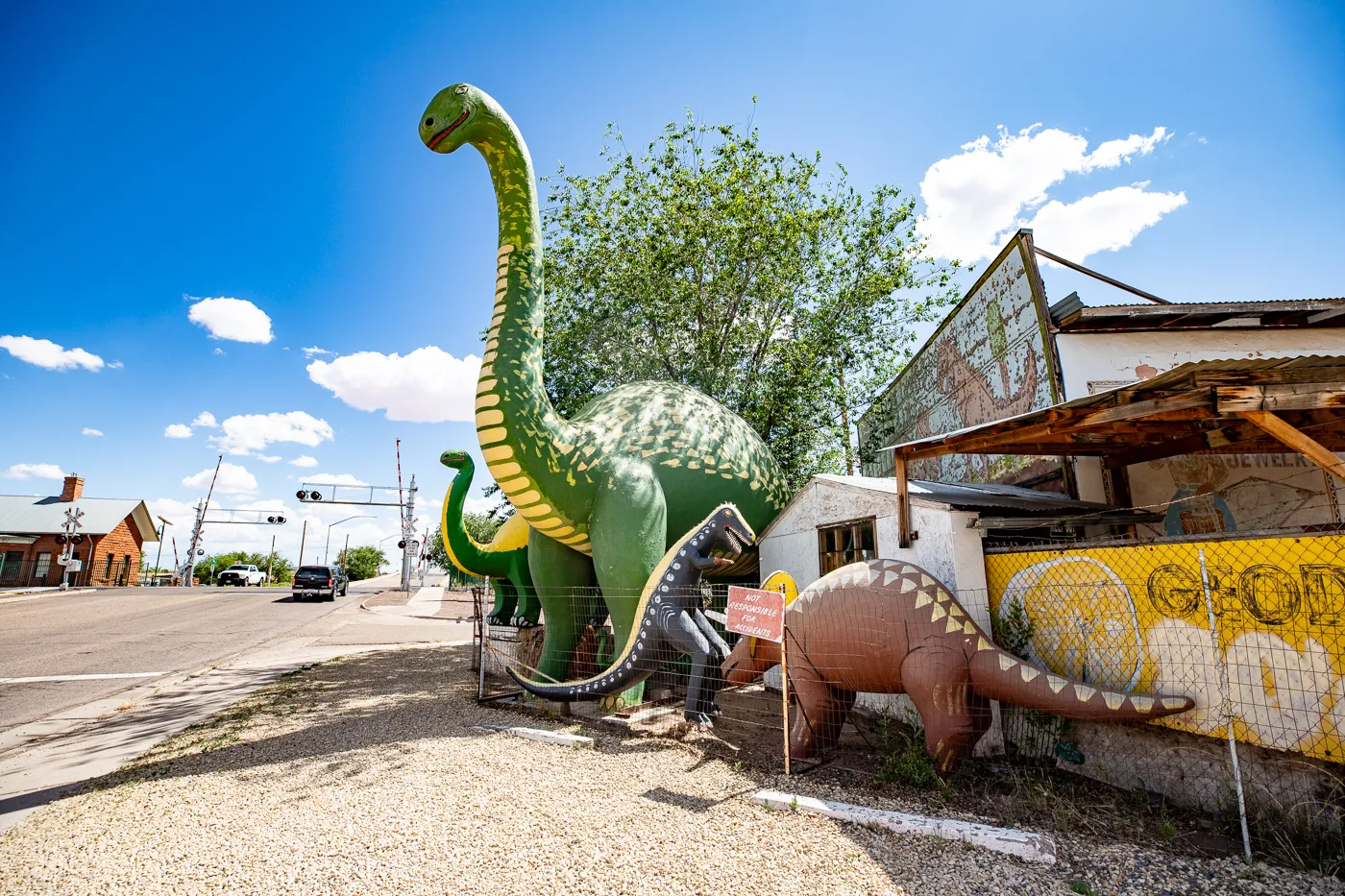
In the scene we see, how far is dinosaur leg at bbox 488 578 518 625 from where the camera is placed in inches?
436

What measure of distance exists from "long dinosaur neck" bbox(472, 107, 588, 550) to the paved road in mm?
5432

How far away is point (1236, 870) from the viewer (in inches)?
117

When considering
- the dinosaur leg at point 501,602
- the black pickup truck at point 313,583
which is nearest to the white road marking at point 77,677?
the dinosaur leg at point 501,602

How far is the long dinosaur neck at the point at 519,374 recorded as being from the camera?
19.0 feet

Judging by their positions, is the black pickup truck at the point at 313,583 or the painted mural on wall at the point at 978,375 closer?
the painted mural on wall at the point at 978,375

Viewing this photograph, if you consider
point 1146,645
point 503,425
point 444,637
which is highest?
point 503,425

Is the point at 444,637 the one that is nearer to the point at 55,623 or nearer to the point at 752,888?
the point at 55,623

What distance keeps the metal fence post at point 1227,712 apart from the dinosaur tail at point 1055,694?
192 millimetres

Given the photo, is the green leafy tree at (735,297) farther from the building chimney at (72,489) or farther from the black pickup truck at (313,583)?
the building chimney at (72,489)

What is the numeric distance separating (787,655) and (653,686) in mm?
2897

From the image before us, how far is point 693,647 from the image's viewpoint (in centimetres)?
545

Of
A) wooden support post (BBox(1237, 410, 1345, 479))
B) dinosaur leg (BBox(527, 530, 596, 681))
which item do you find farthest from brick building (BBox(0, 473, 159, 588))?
wooden support post (BBox(1237, 410, 1345, 479))

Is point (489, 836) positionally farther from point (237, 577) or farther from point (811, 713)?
point (237, 577)

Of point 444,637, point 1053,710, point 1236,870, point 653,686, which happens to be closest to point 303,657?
point 444,637
